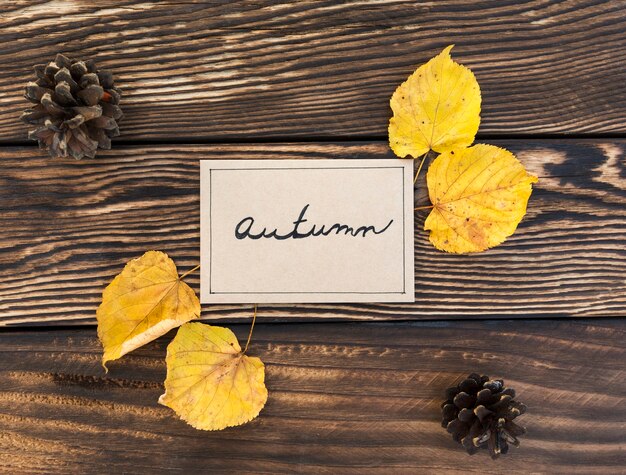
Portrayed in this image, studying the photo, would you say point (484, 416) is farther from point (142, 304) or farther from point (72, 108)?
point (72, 108)

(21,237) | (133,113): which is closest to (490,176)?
(133,113)

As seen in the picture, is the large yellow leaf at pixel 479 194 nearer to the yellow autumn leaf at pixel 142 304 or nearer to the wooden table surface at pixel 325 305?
the wooden table surface at pixel 325 305

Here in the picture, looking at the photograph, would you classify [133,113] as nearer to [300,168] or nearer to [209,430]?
[300,168]

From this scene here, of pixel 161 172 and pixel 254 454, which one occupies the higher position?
pixel 161 172

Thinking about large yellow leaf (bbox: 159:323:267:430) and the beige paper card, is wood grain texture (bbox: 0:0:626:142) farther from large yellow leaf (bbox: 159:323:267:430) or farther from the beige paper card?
large yellow leaf (bbox: 159:323:267:430)

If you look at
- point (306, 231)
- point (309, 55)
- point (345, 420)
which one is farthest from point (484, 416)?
point (309, 55)

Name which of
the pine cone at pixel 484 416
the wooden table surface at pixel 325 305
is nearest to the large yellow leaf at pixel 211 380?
the wooden table surface at pixel 325 305
